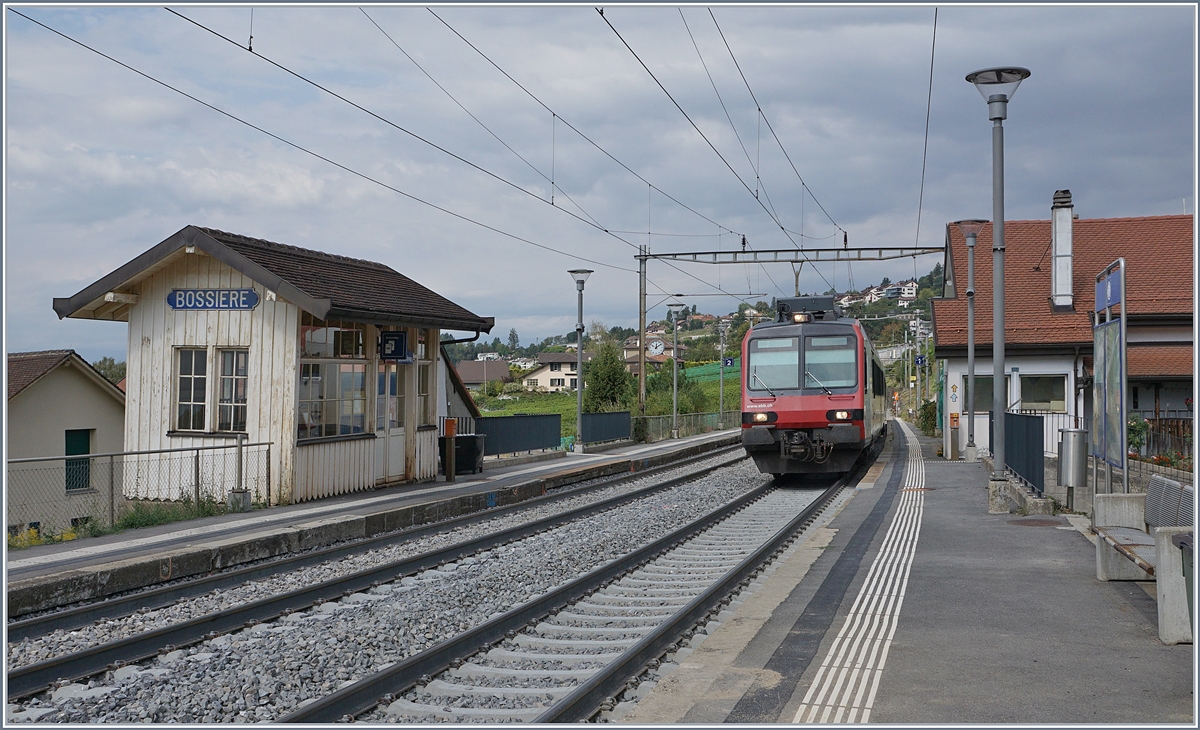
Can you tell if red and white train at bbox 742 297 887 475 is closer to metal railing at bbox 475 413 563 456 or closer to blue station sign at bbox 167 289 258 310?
metal railing at bbox 475 413 563 456

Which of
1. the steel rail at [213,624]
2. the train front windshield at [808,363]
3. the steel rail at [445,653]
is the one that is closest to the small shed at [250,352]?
the steel rail at [213,624]

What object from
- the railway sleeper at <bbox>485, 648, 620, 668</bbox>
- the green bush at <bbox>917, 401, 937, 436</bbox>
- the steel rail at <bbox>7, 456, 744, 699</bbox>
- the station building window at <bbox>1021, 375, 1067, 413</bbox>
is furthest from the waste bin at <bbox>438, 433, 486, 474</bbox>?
the green bush at <bbox>917, 401, 937, 436</bbox>

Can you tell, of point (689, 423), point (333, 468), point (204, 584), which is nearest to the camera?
point (204, 584)

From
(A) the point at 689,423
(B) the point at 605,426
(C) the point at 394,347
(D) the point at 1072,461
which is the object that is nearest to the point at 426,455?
(C) the point at 394,347

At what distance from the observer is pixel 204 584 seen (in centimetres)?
943

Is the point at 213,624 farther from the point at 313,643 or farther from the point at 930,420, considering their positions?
the point at 930,420

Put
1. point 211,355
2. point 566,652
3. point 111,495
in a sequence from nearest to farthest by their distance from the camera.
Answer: point 566,652, point 111,495, point 211,355

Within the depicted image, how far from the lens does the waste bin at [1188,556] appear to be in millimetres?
6125

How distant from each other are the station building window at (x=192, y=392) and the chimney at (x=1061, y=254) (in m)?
22.6

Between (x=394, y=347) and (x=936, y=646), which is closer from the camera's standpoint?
(x=936, y=646)

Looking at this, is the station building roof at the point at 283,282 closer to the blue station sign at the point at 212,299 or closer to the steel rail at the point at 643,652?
the blue station sign at the point at 212,299

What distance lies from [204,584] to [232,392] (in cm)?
731

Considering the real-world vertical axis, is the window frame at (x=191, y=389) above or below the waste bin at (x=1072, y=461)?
above

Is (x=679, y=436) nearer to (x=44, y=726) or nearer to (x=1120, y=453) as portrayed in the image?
(x=1120, y=453)
